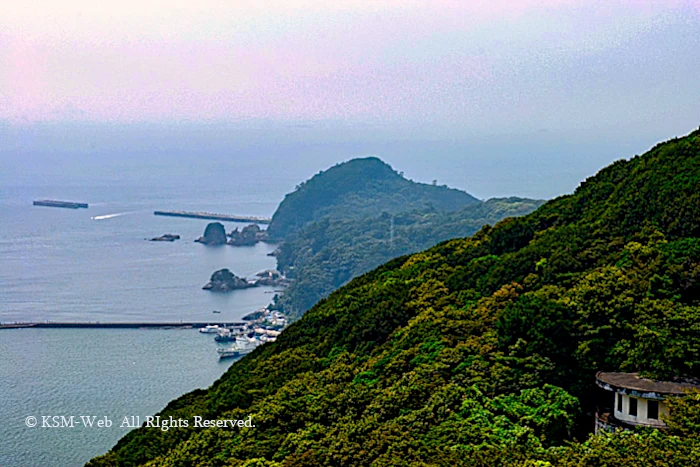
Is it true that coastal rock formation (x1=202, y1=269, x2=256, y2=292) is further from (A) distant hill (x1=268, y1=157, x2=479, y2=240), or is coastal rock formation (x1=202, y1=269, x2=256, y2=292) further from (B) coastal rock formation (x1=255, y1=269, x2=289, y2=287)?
(A) distant hill (x1=268, y1=157, x2=479, y2=240)

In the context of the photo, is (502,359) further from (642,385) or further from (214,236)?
(214,236)

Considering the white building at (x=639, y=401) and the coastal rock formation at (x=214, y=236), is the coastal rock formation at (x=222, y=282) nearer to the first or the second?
the coastal rock formation at (x=214, y=236)

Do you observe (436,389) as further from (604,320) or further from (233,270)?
(233,270)

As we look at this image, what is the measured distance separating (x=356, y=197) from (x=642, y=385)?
71177mm

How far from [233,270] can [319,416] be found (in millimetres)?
44649

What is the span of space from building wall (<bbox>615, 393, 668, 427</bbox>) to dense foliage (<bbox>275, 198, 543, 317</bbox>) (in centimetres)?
3584

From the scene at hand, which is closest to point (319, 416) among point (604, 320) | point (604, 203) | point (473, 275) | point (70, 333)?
point (604, 320)

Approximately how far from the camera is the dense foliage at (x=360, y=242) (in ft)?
154

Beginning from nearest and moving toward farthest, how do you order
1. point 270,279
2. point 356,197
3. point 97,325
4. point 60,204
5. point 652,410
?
point 652,410
point 97,325
point 270,279
point 356,197
point 60,204

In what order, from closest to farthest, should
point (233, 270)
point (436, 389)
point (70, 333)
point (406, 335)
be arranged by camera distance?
point (436, 389) → point (406, 335) → point (70, 333) → point (233, 270)

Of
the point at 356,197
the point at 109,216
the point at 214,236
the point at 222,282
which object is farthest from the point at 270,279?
the point at 109,216

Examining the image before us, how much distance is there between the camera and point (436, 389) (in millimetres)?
Answer: 8211

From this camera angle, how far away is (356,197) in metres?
78.2

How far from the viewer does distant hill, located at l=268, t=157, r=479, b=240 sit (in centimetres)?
7325
